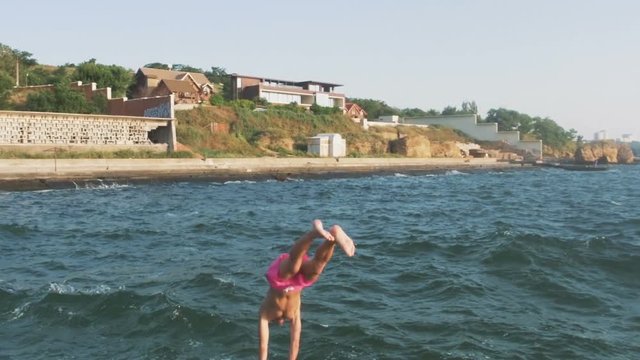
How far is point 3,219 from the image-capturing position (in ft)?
57.9

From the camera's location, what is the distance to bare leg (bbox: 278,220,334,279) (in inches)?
179

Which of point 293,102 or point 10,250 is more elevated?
point 293,102

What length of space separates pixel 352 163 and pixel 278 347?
46.5 metres

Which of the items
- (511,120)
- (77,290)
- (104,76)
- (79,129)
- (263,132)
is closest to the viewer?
(77,290)

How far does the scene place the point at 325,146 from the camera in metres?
57.8

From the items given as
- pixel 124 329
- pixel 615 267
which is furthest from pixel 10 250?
pixel 615 267

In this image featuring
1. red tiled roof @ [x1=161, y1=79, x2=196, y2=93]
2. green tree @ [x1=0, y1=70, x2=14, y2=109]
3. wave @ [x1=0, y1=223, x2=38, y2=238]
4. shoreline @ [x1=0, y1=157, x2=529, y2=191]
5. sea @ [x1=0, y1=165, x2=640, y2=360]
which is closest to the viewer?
sea @ [x1=0, y1=165, x2=640, y2=360]

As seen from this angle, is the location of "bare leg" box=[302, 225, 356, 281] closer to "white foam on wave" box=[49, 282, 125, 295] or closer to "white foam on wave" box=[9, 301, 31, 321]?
"white foam on wave" box=[9, 301, 31, 321]

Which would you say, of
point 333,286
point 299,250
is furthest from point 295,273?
point 333,286

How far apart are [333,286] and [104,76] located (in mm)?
51456

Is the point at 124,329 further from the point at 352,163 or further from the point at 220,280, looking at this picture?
the point at 352,163

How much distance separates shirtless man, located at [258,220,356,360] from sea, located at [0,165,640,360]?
1.86 metres

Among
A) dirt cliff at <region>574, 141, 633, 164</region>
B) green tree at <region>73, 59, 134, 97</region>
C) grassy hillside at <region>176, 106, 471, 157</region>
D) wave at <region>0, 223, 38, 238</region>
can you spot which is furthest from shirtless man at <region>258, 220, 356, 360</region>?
dirt cliff at <region>574, 141, 633, 164</region>

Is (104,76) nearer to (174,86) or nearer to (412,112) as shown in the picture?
(174,86)
